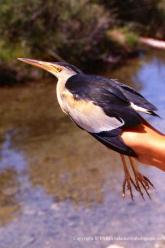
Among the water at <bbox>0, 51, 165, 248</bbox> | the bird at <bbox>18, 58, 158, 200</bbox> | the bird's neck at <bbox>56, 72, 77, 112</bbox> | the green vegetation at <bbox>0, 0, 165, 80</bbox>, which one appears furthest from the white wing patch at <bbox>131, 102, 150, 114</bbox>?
the green vegetation at <bbox>0, 0, 165, 80</bbox>

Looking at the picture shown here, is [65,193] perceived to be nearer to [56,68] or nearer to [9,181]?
[9,181]

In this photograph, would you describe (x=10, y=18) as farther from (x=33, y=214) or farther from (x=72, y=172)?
(x=33, y=214)

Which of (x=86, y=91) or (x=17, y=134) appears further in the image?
(x=17, y=134)

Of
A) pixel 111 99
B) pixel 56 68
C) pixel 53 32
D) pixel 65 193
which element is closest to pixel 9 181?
pixel 65 193

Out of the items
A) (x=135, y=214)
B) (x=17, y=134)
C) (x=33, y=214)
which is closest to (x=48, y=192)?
(x=33, y=214)

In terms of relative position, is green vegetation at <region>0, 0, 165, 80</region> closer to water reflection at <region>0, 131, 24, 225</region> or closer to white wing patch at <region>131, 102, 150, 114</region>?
water reflection at <region>0, 131, 24, 225</region>

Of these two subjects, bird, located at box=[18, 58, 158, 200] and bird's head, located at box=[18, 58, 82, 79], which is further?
bird's head, located at box=[18, 58, 82, 79]
